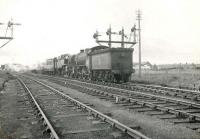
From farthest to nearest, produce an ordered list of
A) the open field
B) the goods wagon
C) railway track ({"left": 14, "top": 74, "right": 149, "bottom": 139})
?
the goods wagon
the open field
railway track ({"left": 14, "top": 74, "right": 149, "bottom": 139})

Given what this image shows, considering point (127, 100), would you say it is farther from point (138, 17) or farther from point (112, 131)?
point (138, 17)

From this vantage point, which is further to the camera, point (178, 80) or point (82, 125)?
point (178, 80)

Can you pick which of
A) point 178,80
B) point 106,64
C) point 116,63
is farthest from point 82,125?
point 178,80

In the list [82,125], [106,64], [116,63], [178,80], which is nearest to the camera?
[82,125]

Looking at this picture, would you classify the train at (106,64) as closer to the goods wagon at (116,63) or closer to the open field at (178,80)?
the goods wagon at (116,63)

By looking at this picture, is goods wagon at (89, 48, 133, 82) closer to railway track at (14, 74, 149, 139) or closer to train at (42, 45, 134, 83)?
train at (42, 45, 134, 83)

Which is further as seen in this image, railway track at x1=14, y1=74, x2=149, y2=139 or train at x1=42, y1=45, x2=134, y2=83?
train at x1=42, y1=45, x2=134, y2=83

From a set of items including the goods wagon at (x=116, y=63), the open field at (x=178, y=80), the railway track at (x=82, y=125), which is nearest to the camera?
the railway track at (x=82, y=125)

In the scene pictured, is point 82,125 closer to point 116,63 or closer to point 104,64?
point 116,63

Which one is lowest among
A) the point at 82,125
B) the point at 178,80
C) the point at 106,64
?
the point at 82,125

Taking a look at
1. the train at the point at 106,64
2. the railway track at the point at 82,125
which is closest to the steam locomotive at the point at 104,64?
the train at the point at 106,64

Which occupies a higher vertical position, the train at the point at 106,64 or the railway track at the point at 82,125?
the train at the point at 106,64

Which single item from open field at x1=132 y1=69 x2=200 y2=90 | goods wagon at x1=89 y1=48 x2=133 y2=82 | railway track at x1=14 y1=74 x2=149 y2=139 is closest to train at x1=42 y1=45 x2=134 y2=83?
goods wagon at x1=89 y1=48 x2=133 y2=82

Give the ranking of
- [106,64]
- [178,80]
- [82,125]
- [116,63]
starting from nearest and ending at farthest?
[82,125] < [116,63] < [106,64] < [178,80]
